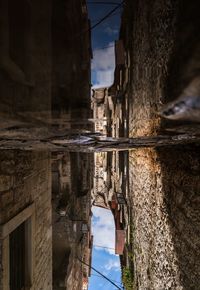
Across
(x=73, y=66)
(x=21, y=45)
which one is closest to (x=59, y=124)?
(x=73, y=66)

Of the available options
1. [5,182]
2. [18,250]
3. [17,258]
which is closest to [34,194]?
[18,250]

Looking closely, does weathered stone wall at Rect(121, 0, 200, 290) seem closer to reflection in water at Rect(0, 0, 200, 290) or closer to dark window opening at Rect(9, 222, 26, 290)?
reflection in water at Rect(0, 0, 200, 290)

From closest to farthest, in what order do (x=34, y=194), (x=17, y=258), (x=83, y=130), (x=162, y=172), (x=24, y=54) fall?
(x=24, y=54)
(x=83, y=130)
(x=162, y=172)
(x=17, y=258)
(x=34, y=194)

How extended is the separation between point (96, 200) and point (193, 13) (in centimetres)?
2083

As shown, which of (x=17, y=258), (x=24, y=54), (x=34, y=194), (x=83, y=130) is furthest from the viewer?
(x=34, y=194)

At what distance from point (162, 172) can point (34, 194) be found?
109 inches

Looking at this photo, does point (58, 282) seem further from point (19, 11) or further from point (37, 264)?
point (19, 11)

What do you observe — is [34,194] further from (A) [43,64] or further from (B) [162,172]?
(A) [43,64]

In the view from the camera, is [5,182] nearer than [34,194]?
Yes

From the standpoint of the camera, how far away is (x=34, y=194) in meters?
5.71

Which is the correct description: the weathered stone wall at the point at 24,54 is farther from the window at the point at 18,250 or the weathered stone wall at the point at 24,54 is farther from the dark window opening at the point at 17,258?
the dark window opening at the point at 17,258

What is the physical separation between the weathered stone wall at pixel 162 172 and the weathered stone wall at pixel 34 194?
2.22m

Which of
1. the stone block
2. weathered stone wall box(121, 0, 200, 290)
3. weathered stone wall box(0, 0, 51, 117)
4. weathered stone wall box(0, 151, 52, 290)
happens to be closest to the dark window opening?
weathered stone wall box(0, 151, 52, 290)

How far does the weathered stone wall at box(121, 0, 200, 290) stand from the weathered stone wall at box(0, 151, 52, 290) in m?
2.22
